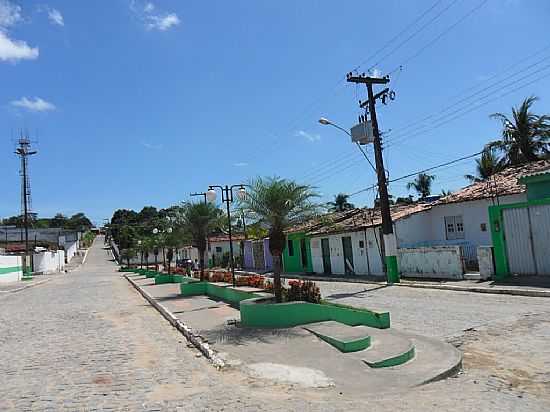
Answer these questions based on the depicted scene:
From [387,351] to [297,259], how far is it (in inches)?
1181

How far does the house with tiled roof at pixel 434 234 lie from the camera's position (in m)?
22.8

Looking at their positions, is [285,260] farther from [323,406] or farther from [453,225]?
[323,406]

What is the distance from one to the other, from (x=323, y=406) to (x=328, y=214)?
28.2 feet

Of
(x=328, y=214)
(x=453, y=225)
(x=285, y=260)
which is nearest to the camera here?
(x=328, y=214)

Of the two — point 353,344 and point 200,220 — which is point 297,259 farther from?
point 353,344

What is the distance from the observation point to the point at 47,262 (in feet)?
237

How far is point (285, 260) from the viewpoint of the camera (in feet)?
130

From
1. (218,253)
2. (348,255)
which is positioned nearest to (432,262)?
(348,255)

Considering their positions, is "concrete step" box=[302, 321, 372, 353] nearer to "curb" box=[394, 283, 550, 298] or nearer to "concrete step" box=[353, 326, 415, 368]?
"concrete step" box=[353, 326, 415, 368]

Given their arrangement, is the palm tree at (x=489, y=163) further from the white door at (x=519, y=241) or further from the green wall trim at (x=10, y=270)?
the green wall trim at (x=10, y=270)

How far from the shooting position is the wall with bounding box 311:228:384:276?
27547mm

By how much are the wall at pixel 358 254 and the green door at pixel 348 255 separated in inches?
10.4

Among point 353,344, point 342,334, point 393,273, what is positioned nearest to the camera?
point 353,344

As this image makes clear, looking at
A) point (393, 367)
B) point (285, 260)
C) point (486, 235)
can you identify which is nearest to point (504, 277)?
point (486, 235)
